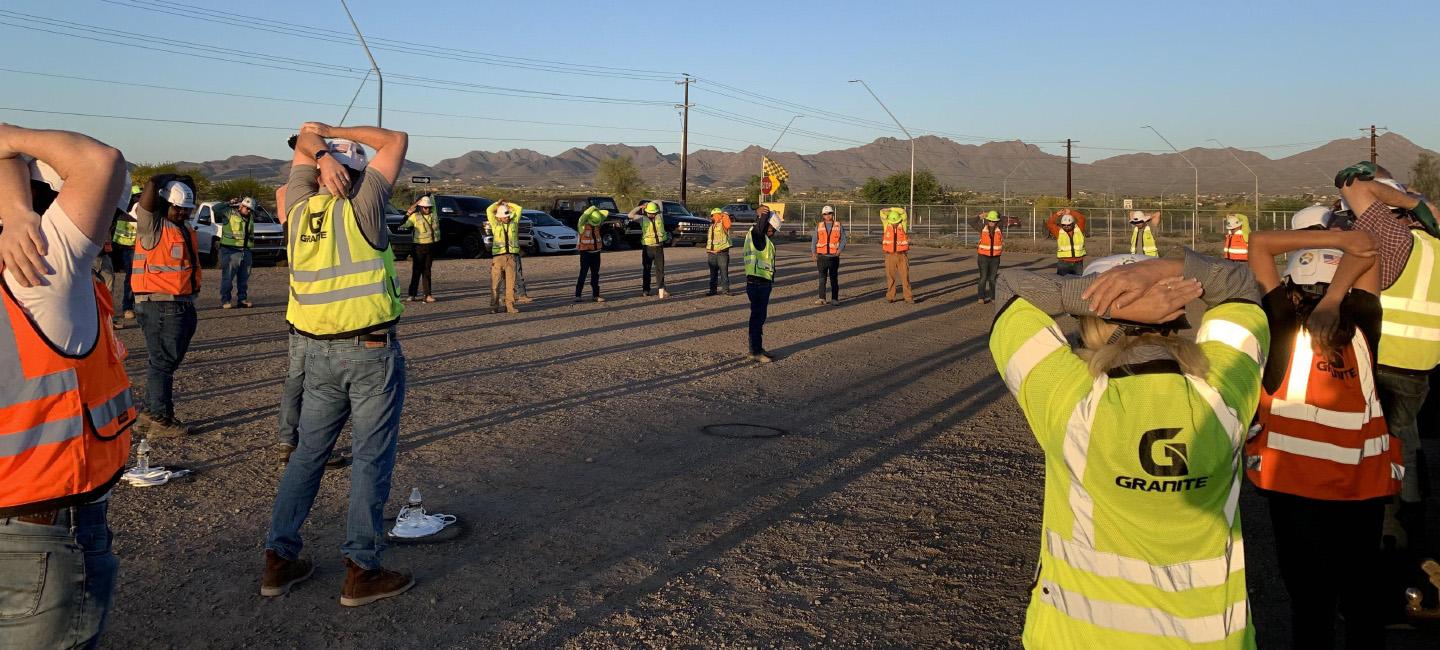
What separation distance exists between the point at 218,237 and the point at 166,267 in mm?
17191

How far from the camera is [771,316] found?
1670cm

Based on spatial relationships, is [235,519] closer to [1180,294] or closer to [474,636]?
[474,636]

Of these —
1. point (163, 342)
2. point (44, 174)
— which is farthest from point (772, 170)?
point (44, 174)

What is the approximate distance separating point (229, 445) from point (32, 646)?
17.6 ft

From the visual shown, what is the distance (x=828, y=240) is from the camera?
18.2 metres

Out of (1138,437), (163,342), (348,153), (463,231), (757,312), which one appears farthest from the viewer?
(463,231)

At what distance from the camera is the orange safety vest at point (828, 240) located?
18.2 meters

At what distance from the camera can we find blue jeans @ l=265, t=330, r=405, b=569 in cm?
461

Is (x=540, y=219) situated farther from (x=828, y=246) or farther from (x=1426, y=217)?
(x=1426, y=217)

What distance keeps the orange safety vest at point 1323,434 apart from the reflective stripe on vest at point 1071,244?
14.0 meters

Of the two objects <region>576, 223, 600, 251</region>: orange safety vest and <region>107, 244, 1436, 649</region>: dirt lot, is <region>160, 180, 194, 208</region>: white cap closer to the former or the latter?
<region>107, 244, 1436, 649</region>: dirt lot

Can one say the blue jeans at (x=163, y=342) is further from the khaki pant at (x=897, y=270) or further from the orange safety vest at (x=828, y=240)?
the khaki pant at (x=897, y=270)

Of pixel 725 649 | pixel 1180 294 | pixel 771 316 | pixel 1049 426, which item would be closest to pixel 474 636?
pixel 725 649

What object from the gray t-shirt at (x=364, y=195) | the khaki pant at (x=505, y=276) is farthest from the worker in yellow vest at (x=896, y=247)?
the gray t-shirt at (x=364, y=195)
